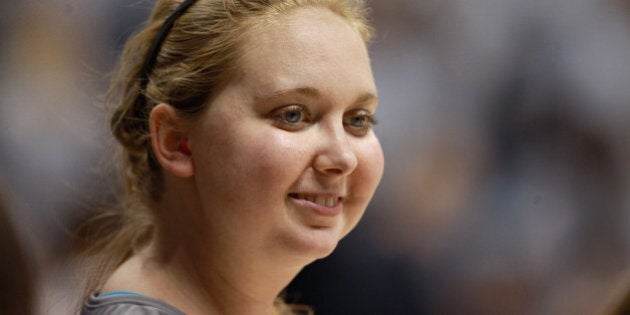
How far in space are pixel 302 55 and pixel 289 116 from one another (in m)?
0.10

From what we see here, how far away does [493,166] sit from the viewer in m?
2.25

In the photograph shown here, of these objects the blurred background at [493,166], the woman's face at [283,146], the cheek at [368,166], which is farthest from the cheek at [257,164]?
the blurred background at [493,166]

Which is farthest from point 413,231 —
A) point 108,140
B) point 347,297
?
point 108,140

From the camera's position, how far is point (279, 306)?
5.85 feet

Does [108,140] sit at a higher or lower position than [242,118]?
lower

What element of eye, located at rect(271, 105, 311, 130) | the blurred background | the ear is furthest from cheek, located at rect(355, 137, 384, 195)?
the blurred background

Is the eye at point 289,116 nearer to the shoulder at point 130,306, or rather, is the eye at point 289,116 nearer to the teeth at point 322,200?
the teeth at point 322,200

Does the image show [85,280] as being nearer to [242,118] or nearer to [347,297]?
[242,118]

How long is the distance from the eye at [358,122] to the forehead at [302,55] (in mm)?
46

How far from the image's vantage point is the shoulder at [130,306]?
1298 millimetres

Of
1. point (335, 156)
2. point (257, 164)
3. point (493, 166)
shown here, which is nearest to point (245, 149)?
point (257, 164)

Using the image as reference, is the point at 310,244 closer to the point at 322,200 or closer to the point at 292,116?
the point at 322,200

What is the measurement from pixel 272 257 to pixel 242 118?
222 mm

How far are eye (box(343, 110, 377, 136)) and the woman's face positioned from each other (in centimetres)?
2
